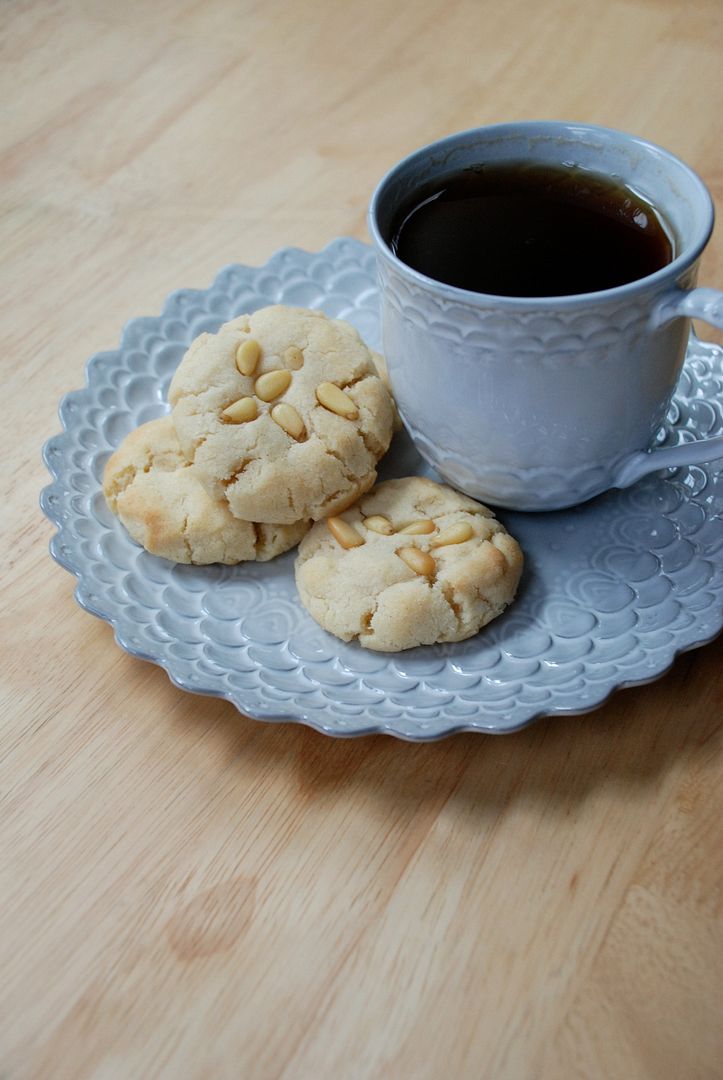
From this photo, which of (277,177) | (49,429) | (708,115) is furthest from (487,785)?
(708,115)

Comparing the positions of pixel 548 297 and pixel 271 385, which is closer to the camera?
pixel 548 297

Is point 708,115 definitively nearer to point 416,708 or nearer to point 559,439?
point 559,439

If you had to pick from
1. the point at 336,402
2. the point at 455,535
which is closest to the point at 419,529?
the point at 455,535

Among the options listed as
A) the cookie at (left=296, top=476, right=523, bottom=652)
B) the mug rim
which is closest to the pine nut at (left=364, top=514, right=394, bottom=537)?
the cookie at (left=296, top=476, right=523, bottom=652)

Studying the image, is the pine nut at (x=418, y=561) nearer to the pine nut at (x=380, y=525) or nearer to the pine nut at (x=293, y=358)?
the pine nut at (x=380, y=525)

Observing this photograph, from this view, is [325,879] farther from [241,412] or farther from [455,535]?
[241,412]

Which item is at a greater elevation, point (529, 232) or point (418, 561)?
point (529, 232)
